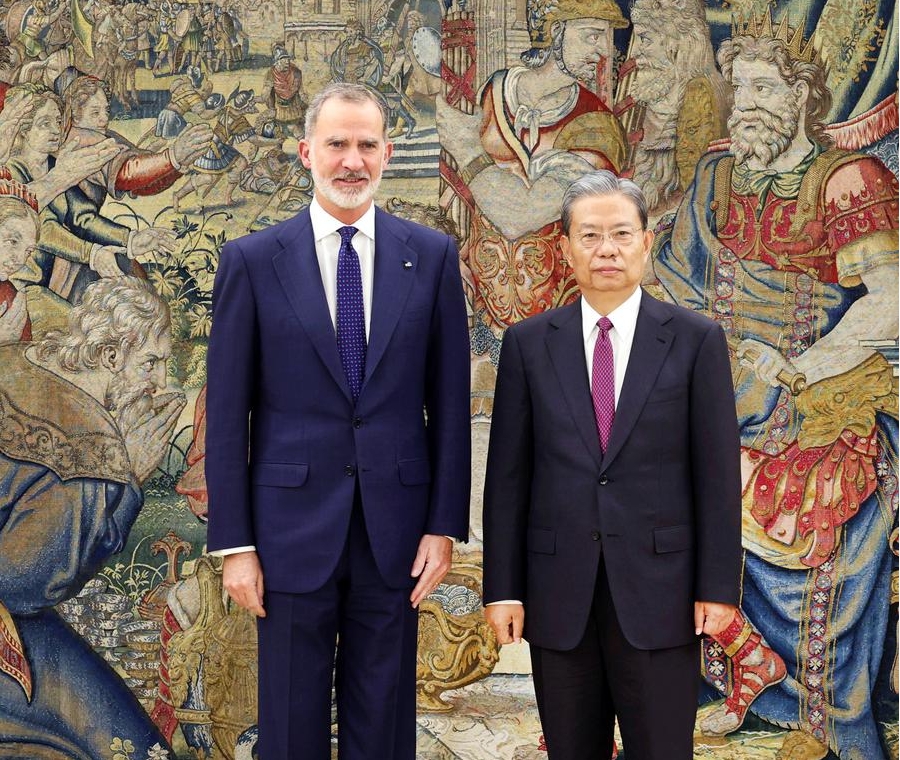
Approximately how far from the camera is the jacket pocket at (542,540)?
238 centimetres

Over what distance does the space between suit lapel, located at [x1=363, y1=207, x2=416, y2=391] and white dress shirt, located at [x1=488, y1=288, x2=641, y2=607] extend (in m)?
0.44

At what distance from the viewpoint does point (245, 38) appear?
3537 mm

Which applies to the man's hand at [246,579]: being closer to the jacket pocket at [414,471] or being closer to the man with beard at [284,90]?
the jacket pocket at [414,471]

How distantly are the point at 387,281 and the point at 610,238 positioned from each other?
53cm

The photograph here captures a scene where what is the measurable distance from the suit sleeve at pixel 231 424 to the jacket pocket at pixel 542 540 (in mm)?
655

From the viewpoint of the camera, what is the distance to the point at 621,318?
2.45 metres

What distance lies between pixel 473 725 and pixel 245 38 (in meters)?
2.50

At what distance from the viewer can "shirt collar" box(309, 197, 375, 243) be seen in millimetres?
2465

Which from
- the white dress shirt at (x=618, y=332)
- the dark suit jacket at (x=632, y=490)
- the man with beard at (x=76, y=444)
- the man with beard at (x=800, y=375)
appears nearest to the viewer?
the dark suit jacket at (x=632, y=490)

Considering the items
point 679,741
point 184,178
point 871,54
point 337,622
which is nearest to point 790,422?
point 871,54

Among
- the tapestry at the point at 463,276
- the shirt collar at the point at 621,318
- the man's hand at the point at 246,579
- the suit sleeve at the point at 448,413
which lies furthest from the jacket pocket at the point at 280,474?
the tapestry at the point at 463,276

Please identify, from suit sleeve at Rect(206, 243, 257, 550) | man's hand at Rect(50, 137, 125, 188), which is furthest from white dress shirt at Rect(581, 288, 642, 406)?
man's hand at Rect(50, 137, 125, 188)

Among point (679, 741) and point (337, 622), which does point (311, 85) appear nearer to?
point (337, 622)

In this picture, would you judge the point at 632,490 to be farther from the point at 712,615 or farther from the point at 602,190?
the point at 602,190
